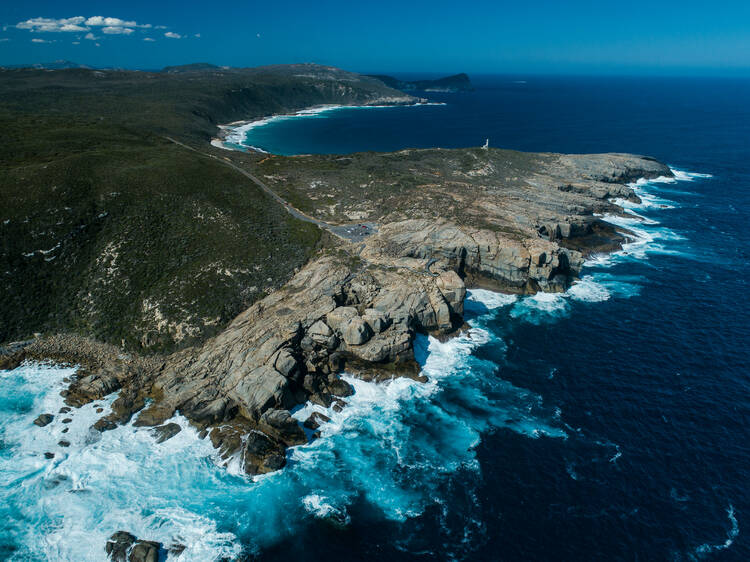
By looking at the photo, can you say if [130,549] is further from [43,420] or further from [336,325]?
[336,325]

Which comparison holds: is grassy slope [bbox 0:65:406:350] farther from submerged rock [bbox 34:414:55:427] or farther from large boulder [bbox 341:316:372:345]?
large boulder [bbox 341:316:372:345]

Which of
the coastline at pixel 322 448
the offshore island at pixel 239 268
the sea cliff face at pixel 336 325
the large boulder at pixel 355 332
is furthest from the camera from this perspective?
the large boulder at pixel 355 332

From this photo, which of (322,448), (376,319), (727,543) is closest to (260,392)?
(322,448)

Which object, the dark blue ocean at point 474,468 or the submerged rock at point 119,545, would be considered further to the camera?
the dark blue ocean at point 474,468

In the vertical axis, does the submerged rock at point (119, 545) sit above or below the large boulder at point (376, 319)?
below

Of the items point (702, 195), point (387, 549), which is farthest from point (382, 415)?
point (702, 195)

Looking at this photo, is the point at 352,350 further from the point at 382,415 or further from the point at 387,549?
the point at 387,549

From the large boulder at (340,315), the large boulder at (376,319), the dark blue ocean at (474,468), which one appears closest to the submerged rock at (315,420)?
the dark blue ocean at (474,468)

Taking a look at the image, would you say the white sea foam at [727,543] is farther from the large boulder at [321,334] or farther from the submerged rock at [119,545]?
the submerged rock at [119,545]
